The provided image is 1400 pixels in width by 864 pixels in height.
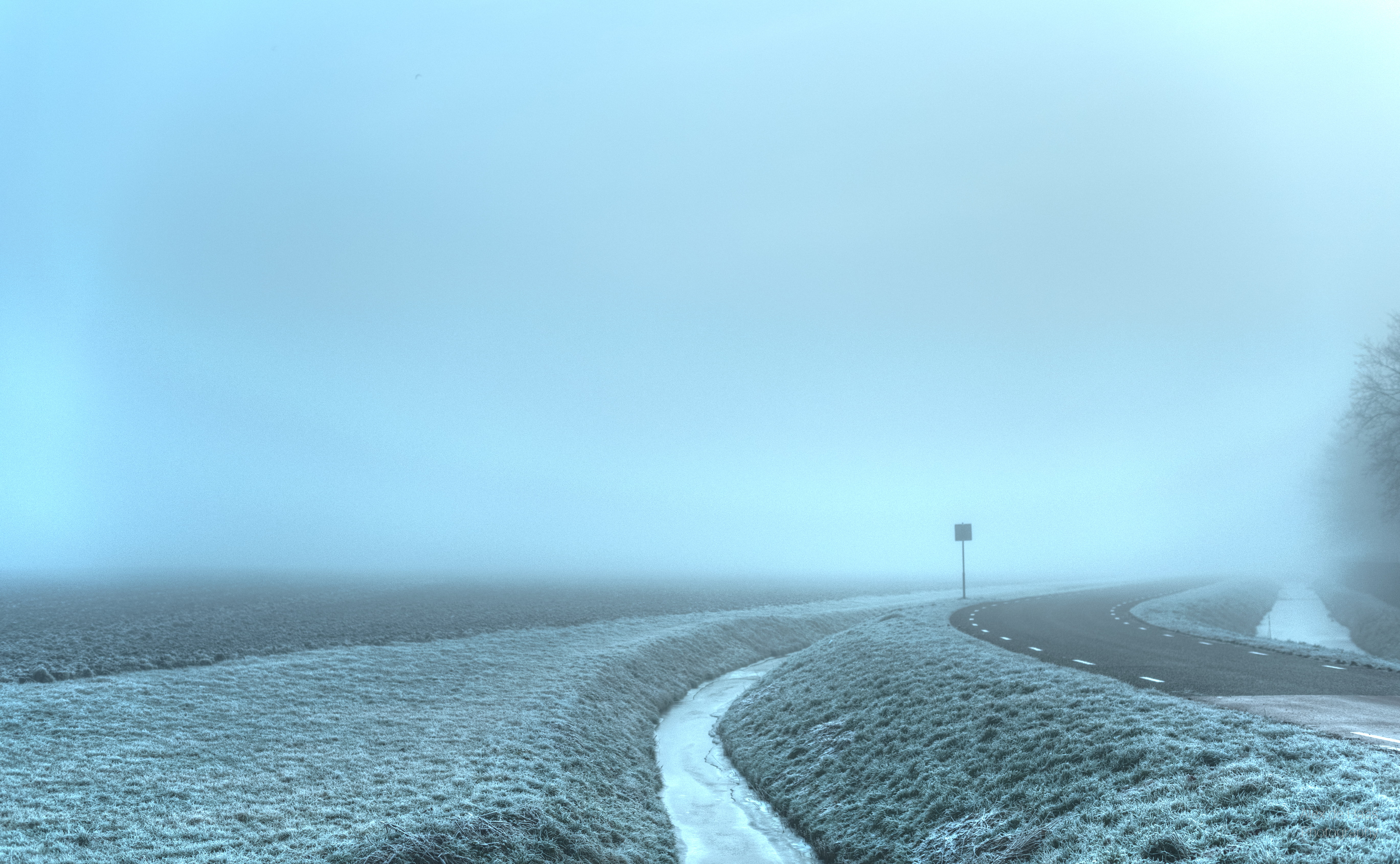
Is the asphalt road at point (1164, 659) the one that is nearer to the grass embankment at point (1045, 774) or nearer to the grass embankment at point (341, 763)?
the grass embankment at point (1045, 774)

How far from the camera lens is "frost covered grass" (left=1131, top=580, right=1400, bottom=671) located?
85.7 feet

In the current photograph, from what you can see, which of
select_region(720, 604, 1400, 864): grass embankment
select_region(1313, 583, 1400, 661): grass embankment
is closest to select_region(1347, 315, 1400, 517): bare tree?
select_region(1313, 583, 1400, 661): grass embankment

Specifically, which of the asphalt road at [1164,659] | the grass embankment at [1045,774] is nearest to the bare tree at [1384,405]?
the asphalt road at [1164,659]

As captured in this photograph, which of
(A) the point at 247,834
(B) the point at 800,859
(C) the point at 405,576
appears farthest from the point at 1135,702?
(C) the point at 405,576

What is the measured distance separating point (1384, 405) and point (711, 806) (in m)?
47.5

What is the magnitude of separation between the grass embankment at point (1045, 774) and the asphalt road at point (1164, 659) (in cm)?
193

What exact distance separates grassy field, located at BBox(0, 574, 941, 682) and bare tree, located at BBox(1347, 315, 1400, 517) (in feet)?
148

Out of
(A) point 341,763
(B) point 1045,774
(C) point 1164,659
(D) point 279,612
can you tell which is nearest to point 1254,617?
(C) point 1164,659

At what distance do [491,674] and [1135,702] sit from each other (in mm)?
23856

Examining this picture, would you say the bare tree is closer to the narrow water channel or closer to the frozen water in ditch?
the frozen water in ditch

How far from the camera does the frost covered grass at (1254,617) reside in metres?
26.1

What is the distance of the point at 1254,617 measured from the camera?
5572 cm

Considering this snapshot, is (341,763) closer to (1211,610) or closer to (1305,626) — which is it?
(1211,610)

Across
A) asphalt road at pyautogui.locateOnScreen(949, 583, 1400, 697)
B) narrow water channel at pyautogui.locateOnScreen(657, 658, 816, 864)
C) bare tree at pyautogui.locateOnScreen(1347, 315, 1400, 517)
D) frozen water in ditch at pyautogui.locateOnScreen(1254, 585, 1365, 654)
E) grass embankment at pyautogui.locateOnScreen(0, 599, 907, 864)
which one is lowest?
narrow water channel at pyautogui.locateOnScreen(657, 658, 816, 864)
